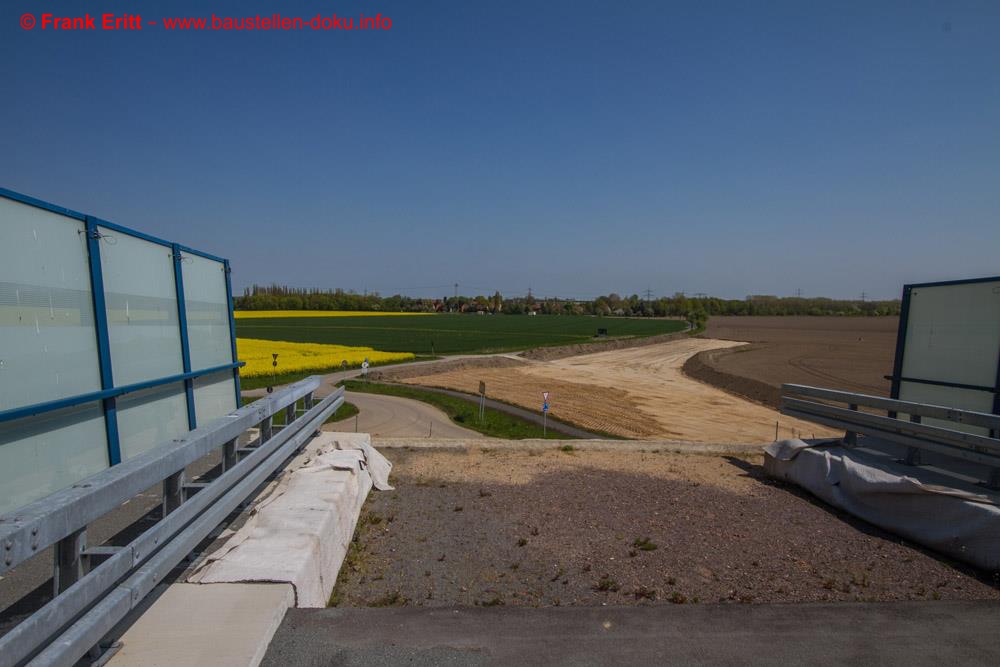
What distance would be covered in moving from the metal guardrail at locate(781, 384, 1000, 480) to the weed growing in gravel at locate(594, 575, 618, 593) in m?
4.20

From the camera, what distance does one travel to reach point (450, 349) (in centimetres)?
5525

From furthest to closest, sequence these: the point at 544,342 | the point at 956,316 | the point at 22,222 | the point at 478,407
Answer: the point at 544,342 < the point at 478,407 < the point at 956,316 < the point at 22,222

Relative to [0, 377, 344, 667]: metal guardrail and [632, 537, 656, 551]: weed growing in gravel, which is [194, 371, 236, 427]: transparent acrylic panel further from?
[632, 537, 656, 551]: weed growing in gravel

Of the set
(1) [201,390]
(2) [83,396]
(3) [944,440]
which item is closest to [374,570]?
(2) [83,396]

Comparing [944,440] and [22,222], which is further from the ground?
[22,222]

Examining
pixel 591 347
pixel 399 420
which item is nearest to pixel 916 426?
pixel 399 420

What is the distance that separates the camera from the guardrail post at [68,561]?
2477mm

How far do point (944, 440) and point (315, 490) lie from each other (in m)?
6.51

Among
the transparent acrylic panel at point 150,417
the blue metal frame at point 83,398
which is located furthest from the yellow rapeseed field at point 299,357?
the blue metal frame at point 83,398

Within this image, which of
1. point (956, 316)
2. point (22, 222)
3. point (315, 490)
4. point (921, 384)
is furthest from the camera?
point (921, 384)

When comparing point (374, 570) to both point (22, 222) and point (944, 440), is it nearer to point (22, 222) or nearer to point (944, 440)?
point (22, 222)

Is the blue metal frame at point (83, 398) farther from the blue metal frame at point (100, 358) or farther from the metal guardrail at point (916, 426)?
the metal guardrail at point (916, 426)

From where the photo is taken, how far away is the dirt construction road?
24.9 meters

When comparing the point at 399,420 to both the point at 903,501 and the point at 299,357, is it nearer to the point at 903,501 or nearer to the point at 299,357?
the point at 903,501
